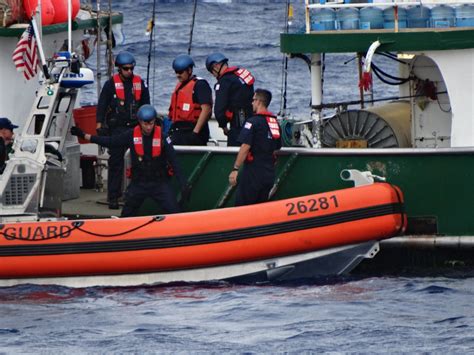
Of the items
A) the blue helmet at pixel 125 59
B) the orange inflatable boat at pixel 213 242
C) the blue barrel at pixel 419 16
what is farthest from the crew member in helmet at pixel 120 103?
the blue barrel at pixel 419 16

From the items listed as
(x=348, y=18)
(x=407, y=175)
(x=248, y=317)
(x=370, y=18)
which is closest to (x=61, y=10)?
(x=348, y=18)

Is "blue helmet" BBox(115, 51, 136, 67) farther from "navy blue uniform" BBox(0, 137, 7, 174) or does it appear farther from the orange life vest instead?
the orange life vest

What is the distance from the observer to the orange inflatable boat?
14227mm

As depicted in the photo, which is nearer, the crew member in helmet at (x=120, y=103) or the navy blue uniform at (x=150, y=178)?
the navy blue uniform at (x=150, y=178)

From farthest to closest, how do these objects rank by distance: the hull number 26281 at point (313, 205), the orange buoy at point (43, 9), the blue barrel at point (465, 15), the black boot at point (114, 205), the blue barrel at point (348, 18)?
the orange buoy at point (43, 9) → the black boot at point (114, 205) → the blue barrel at point (348, 18) → the blue barrel at point (465, 15) → the hull number 26281 at point (313, 205)

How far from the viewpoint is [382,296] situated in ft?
45.8

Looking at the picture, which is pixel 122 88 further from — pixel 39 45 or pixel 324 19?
pixel 324 19

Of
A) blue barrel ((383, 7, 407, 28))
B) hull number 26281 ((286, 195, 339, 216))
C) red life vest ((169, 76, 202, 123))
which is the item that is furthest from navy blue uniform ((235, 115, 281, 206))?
blue barrel ((383, 7, 407, 28))

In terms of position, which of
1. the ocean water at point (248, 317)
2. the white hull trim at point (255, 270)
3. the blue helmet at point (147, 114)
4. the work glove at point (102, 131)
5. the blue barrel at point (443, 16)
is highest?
the blue barrel at point (443, 16)

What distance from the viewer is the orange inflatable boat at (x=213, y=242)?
46.7 feet

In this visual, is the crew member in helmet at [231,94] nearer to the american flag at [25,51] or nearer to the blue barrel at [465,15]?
the american flag at [25,51]

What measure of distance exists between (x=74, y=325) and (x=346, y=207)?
2.89m

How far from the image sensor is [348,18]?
1542cm

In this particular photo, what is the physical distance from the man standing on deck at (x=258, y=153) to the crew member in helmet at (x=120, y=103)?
1.49 m
